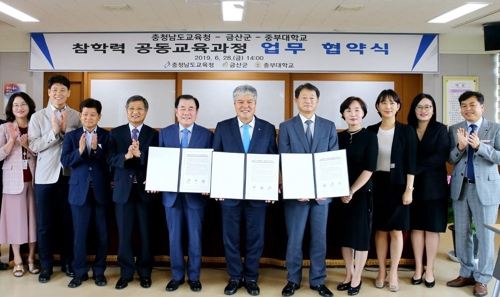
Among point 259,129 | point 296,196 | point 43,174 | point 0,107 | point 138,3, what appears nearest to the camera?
point 296,196

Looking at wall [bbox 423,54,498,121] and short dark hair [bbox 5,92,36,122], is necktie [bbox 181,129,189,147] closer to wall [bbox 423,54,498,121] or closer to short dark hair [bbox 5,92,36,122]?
short dark hair [bbox 5,92,36,122]

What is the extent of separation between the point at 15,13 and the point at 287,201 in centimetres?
432

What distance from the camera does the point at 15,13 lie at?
4.66 meters

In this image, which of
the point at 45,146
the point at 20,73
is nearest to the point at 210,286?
the point at 45,146

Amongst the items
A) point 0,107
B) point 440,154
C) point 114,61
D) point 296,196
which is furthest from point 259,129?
point 0,107

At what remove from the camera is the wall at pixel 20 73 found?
6.24m

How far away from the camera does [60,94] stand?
131 inches

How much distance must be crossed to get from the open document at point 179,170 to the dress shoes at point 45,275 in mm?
1335

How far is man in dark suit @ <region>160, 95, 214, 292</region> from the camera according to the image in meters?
3.02

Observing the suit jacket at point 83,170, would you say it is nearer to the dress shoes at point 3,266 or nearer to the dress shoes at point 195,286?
the dress shoes at point 195,286

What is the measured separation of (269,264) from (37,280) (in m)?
2.15

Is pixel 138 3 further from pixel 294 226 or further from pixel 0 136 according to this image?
pixel 294 226

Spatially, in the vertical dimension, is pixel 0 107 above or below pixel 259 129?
above

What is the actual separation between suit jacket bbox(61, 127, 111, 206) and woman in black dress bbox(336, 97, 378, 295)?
2063mm
